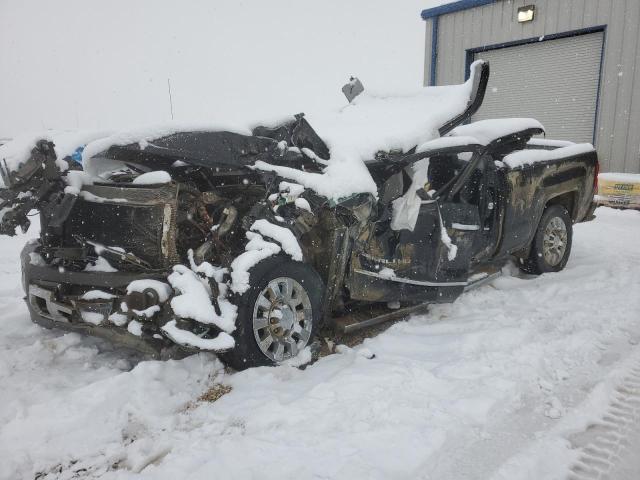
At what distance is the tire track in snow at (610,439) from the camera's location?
2.03m

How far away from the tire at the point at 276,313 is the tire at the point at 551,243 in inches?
Result: 118

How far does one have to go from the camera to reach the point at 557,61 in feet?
38.7

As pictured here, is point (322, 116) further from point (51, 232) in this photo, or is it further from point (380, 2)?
point (380, 2)

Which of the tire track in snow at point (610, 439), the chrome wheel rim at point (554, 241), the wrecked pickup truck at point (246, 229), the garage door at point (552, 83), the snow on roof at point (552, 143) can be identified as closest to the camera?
the tire track in snow at point (610, 439)

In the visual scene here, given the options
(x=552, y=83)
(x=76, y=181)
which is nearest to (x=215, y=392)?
(x=76, y=181)

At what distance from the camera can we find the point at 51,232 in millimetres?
3051

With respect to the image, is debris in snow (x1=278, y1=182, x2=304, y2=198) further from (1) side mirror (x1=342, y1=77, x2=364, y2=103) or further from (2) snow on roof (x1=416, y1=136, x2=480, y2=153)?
(1) side mirror (x1=342, y1=77, x2=364, y2=103)

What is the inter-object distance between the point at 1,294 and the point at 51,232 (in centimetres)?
184

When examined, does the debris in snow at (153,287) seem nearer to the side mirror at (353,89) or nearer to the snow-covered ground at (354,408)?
the snow-covered ground at (354,408)

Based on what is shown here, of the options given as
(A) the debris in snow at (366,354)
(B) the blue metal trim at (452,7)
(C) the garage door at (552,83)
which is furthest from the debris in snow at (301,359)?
(B) the blue metal trim at (452,7)

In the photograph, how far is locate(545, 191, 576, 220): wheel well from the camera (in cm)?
528

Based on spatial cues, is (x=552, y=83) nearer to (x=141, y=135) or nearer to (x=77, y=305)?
(x=141, y=135)

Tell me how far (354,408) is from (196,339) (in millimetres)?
932

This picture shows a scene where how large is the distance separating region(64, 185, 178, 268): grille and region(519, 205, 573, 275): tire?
154 inches
